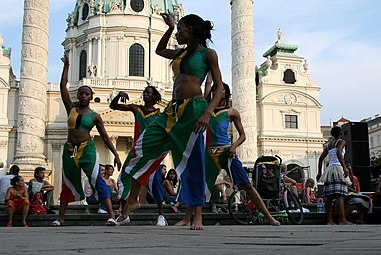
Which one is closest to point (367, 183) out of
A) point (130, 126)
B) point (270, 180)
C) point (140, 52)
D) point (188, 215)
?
point (270, 180)

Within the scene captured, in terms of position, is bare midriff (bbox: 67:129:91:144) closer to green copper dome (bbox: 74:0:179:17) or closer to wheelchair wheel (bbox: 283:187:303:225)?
wheelchair wheel (bbox: 283:187:303:225)

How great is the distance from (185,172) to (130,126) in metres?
35.5

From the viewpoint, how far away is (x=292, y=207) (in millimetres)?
9008

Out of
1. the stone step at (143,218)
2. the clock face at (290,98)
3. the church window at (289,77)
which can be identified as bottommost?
the stone step at (143,218)

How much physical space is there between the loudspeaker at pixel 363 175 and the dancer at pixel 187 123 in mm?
11145

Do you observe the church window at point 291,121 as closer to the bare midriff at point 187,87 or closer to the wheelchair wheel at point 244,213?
the wheelchair wheel at point 244,213

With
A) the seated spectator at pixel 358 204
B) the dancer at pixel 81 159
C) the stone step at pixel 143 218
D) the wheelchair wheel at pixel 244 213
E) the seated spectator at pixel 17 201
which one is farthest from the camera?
the seated spectator at pixel 358 204

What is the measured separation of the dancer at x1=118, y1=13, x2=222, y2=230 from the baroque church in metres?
29.6

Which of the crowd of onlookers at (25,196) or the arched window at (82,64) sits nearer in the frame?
the crowd of onlookers at (25,196)

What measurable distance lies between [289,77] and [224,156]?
39.2 metres

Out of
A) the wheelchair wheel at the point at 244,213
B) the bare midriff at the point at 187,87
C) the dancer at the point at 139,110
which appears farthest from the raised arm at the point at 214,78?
the wheelchair wheel at the point at 244,213

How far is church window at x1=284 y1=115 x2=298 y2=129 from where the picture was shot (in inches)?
1703

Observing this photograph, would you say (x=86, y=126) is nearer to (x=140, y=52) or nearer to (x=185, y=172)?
(x=185, y=172)

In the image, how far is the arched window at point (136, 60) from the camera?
4716cm
